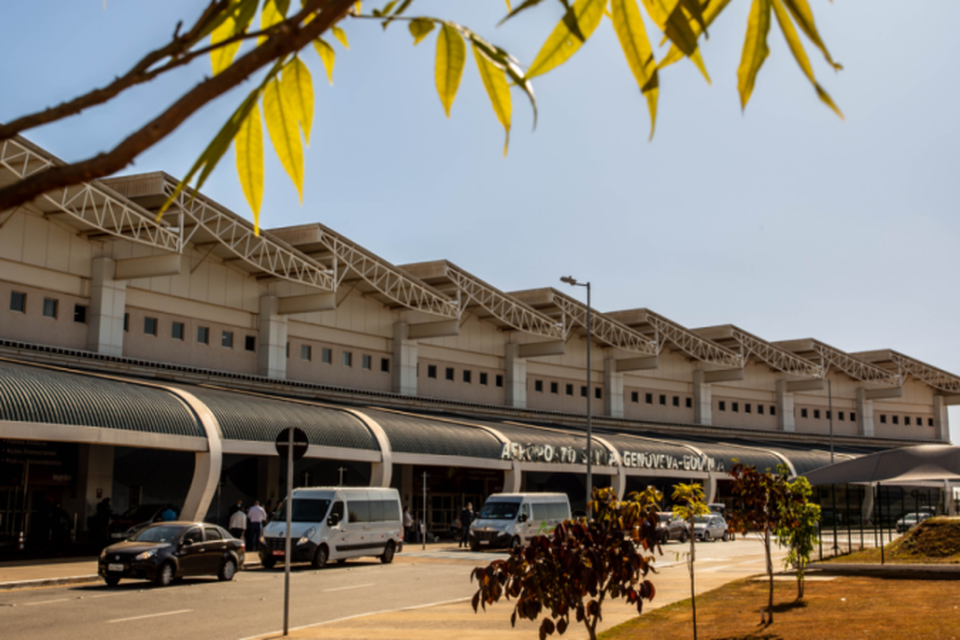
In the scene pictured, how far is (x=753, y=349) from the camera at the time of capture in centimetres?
7038

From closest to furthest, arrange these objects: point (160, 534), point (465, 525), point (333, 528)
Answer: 1. point (160, 534)
2. point (333, 528)
3. point (465, 525)

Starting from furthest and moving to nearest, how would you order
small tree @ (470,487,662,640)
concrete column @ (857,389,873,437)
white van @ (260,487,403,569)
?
concrete column @ (857,389,873,437), white van @ (260,487,403,569), small tree @ (470,487,662,640)

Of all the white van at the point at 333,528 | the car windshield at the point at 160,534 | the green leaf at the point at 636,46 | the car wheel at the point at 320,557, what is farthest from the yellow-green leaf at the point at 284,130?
the car wheel at the point at 320,557

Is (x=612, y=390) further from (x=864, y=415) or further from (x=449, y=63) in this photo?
(x=449, y=63)

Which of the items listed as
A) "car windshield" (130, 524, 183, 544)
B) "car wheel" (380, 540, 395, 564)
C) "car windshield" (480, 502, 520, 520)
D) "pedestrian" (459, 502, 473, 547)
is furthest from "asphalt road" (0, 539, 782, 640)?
"pedestrian" (459, 502, 473, 547)

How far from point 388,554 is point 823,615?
58.5 ft

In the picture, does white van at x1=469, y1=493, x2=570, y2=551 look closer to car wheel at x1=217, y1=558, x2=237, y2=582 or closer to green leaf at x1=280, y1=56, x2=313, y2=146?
car wheel at x1=217, y1=558, x2=237, y2=582

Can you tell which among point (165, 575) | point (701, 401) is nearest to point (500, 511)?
point (165, 575)

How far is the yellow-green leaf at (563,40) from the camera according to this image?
6.53 ft

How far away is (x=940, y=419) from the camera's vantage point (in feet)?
283

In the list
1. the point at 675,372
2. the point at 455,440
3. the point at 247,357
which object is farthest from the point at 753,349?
the point at 247,357

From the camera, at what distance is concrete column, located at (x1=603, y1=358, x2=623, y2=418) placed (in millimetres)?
63719

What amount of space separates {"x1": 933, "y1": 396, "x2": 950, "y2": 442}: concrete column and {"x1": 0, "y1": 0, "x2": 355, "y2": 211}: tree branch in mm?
93250

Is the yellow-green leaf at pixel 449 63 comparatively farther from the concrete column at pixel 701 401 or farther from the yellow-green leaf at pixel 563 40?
the concrete column at pixel 701 401
